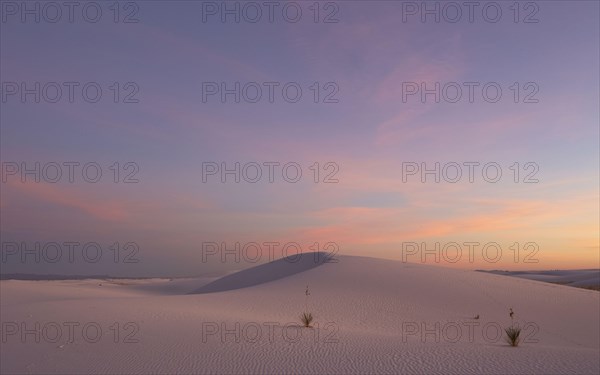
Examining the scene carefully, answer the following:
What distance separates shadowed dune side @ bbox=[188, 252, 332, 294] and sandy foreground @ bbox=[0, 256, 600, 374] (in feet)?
27.8

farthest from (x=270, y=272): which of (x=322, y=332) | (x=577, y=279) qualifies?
(x=577, y=279)

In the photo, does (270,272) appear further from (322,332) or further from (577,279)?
(577,279)

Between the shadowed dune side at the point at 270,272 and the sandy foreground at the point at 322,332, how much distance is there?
8467mm

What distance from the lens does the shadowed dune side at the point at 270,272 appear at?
101 ft

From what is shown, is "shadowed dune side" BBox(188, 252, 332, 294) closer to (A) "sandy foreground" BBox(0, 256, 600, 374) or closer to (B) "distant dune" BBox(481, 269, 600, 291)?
(A) "sandy foreground" BBox(0, 256, 600, 374)

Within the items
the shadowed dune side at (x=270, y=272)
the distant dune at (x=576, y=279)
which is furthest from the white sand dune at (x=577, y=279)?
the shadowed dune side at (x=270, y=272)

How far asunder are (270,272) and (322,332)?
21.8m

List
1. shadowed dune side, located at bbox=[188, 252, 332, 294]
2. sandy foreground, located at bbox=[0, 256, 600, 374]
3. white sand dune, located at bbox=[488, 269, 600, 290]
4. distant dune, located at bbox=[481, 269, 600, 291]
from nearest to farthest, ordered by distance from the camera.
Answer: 1. sandy foreground, located at bbox=[0, 256, 600, 374]
2. shadowed dune side, located at bbox=[188, 252, 332, 294]
3. distant dune, located at bbox=[481, 269, 600, 291]
4. white sand dune, located at bbox=[488, 269, 600, 290]

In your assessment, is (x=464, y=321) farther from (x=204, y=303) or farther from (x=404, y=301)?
(x=204, y=303)

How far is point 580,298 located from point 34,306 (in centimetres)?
2155

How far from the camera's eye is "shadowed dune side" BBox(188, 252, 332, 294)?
30.8 m

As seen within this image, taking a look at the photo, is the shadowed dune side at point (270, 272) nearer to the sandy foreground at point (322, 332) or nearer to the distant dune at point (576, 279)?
the sandy foreground at point (322, 332)

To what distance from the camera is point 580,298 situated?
68.1ft

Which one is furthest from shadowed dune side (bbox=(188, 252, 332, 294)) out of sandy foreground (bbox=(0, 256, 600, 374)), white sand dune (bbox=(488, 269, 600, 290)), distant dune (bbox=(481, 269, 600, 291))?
white sand dune (bbox=(488, 269, 600, 290))
